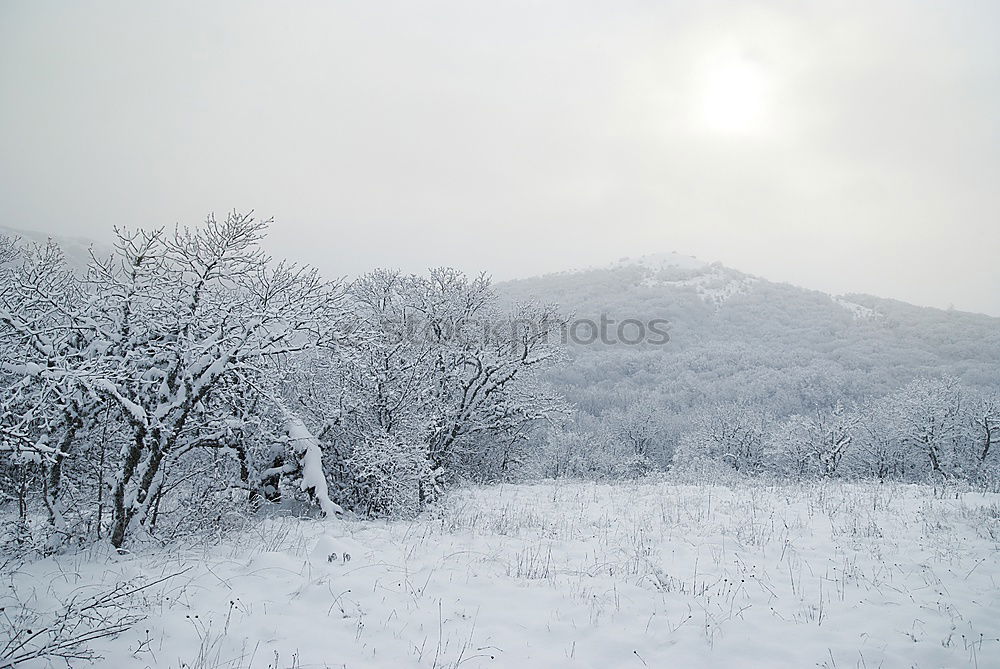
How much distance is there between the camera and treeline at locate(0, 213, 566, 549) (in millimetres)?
6602

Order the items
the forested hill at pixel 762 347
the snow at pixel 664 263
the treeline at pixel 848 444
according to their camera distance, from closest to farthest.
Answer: the treeline at pixel 848 444 → the forested hill at pixel 762 347 → the snow at pixel 664 263

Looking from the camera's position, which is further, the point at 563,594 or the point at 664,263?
the point at 664,263

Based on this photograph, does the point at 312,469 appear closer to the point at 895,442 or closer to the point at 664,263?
the point at 895,442

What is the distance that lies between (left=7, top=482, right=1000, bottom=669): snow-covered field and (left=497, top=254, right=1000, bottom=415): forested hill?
144 feet

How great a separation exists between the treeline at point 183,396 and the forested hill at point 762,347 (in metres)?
41.1

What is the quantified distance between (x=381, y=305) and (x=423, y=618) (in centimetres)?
1548

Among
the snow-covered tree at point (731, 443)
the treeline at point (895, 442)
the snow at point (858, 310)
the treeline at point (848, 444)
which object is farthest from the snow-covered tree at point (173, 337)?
the snow at point (858, 310)

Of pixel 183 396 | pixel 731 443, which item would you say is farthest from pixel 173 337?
pixel 731 443

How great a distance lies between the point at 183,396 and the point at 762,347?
114 m

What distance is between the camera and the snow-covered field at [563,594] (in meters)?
4.42

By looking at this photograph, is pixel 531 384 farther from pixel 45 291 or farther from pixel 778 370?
pixel 778 370

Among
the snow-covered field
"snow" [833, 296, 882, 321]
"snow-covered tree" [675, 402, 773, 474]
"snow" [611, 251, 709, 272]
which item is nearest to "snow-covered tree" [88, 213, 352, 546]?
the snow-covered field

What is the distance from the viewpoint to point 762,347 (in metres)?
105

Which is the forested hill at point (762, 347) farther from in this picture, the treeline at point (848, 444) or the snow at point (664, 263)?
the snow at point (664, 263)
